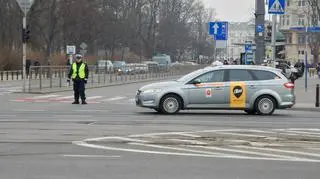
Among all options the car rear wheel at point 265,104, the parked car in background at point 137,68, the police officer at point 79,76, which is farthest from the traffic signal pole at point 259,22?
the parked car in background at point 137,68

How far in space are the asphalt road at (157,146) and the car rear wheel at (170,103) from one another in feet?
1.57

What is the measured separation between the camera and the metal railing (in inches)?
1289

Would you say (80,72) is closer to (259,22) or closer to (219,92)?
(219,92)

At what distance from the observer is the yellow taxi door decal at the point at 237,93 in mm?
19000

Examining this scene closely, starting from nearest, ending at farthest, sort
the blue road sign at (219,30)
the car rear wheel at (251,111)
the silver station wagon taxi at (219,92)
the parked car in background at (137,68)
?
the silver station wagon taxi at (219,92)
the car rear wheel at (251,111)
the blue road sign at (219,30)
the parked car in background at (137,68)

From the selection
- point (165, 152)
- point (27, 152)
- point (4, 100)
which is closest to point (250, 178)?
point (165, 152)

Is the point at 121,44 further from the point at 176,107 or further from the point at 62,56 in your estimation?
the point at 176,107

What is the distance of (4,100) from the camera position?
1035 inches

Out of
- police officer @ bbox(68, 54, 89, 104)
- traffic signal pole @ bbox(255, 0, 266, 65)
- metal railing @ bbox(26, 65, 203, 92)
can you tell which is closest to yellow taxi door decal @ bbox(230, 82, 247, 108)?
police officer @ bbox(68, 54, 89, 104)

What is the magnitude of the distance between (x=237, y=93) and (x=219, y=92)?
565 mm

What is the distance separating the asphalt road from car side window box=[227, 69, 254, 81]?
124 centimetres

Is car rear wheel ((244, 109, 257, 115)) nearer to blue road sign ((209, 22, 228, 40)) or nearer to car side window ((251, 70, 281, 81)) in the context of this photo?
car side window ((251, 70, 281, 81))

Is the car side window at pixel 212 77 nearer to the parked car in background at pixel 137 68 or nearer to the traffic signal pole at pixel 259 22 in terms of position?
the traffic signal pole at pixel 259 22

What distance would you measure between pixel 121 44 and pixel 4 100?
70.5 meters
